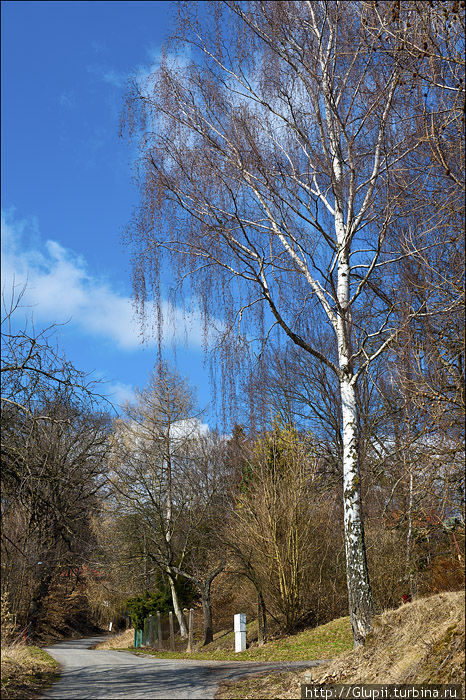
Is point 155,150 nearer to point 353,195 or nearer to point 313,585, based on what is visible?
point 353,195

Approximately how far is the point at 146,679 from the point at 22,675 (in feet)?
5.97

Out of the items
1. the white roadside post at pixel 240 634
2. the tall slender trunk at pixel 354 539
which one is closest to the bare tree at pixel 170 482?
the white roadside post at pixel 240 634

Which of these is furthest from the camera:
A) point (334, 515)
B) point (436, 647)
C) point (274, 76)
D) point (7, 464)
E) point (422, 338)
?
point (334, 515)

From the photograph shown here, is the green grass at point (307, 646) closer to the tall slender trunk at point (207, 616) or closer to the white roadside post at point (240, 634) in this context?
the white roadside post at point (240, 634)

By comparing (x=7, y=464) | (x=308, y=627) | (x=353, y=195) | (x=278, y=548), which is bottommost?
(x=308, y=627)

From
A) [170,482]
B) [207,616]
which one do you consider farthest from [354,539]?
[170,482]

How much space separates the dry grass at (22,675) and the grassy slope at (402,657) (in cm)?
253

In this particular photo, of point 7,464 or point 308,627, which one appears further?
point 308,627

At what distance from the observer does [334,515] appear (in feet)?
59.4

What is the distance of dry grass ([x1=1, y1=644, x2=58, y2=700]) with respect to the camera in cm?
762

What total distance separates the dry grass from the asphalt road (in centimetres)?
20

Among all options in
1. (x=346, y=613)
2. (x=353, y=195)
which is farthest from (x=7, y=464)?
(x=346, y=613)

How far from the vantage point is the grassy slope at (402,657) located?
5.92m

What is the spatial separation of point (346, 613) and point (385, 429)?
5403 millimetres
